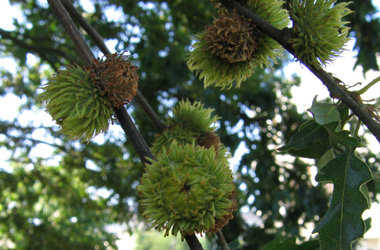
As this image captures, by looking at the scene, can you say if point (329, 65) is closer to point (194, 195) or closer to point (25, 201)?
point (194, 195)

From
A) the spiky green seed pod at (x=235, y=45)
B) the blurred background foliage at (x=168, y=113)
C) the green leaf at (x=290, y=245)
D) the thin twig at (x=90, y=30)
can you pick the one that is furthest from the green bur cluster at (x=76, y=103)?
the blurred background foliage at (x=168, y=113)

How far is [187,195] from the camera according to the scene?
3.76 feet

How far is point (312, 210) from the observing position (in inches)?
137

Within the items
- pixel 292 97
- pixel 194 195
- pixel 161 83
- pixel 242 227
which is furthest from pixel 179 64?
pixel 194 195

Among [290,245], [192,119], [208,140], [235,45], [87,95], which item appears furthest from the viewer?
[192,119]

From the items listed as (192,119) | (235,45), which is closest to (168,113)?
(192,119)

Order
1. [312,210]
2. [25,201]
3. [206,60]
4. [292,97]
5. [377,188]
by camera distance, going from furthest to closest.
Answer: [25,201] → [292,97] → [312,210] → [377,188] → [206,60]

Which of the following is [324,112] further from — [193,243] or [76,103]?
[76,103]

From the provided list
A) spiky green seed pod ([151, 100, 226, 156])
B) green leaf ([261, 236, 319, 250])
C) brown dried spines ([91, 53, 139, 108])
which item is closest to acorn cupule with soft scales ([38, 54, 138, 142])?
brown dried spines ([91, 53, 139, 108])

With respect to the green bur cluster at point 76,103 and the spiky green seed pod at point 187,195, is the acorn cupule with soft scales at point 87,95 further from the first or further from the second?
the spiky green seed pod at point 187,195

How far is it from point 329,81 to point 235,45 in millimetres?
472

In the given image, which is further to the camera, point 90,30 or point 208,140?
point 208,140

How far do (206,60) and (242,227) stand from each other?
8.67 feet

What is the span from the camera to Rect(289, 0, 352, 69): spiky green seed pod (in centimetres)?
121
